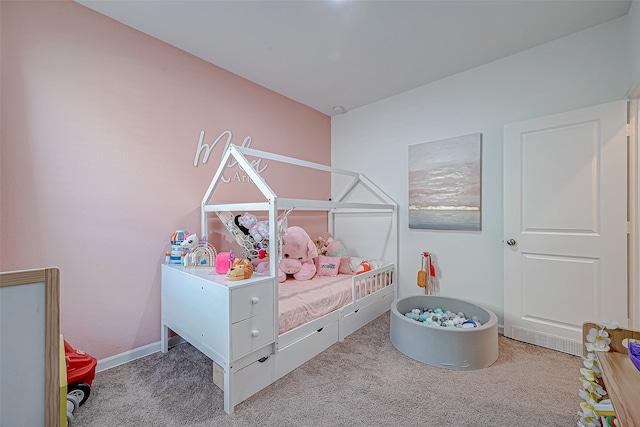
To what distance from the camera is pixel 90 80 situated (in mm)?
1817

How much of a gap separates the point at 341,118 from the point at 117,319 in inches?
126

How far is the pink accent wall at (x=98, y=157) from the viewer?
1.60m

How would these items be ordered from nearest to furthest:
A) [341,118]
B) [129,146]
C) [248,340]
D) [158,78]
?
[248,340], [129,146], [158,78], [341,118]

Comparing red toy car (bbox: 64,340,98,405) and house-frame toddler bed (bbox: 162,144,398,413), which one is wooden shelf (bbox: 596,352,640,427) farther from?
red toy car (bbox: 64,340,98,405)

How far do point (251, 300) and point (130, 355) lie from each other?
123 cm

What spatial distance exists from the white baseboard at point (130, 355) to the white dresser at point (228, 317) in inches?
18.6

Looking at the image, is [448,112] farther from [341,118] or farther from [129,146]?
[129,146]

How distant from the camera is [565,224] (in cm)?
205

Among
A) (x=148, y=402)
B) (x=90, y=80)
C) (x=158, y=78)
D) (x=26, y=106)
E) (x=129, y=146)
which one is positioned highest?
(x=158, y=78)

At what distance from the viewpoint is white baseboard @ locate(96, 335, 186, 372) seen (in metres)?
1.86

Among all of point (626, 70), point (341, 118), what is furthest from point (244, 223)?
point (626, 70)

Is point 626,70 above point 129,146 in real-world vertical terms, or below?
above

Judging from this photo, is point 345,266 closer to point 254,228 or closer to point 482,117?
point 254,228

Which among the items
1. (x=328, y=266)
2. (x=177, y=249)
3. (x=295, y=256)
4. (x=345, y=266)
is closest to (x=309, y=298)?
(x=295, y=256)
